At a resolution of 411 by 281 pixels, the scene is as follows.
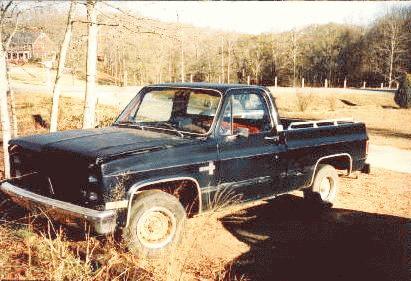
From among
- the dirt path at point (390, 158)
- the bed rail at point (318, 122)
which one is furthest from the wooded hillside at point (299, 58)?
the bed rail at point (318, 122)

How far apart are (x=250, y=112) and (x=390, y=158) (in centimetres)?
737

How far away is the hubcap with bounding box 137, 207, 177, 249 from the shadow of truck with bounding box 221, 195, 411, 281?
0.77 meters

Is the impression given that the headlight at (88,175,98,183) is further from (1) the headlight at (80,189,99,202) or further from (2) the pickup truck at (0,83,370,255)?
(1) the headlight at (80,189,99,202)

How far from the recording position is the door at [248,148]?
5.49m

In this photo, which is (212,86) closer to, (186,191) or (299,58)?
(186,191)

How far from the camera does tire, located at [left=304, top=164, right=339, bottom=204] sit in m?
7.15

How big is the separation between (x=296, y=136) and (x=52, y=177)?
3490 mm

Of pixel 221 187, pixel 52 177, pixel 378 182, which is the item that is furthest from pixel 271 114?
pixel 378 182

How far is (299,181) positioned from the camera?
657cm

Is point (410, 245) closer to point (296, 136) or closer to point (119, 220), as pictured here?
point (296, 136)

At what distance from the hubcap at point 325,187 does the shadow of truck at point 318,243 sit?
0.24 metres

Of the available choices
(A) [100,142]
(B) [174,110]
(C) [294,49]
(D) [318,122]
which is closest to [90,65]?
(B) [174,110]

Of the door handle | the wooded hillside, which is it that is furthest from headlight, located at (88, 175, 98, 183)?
the wooded hillside

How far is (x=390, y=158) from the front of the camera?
12047 millimetres
